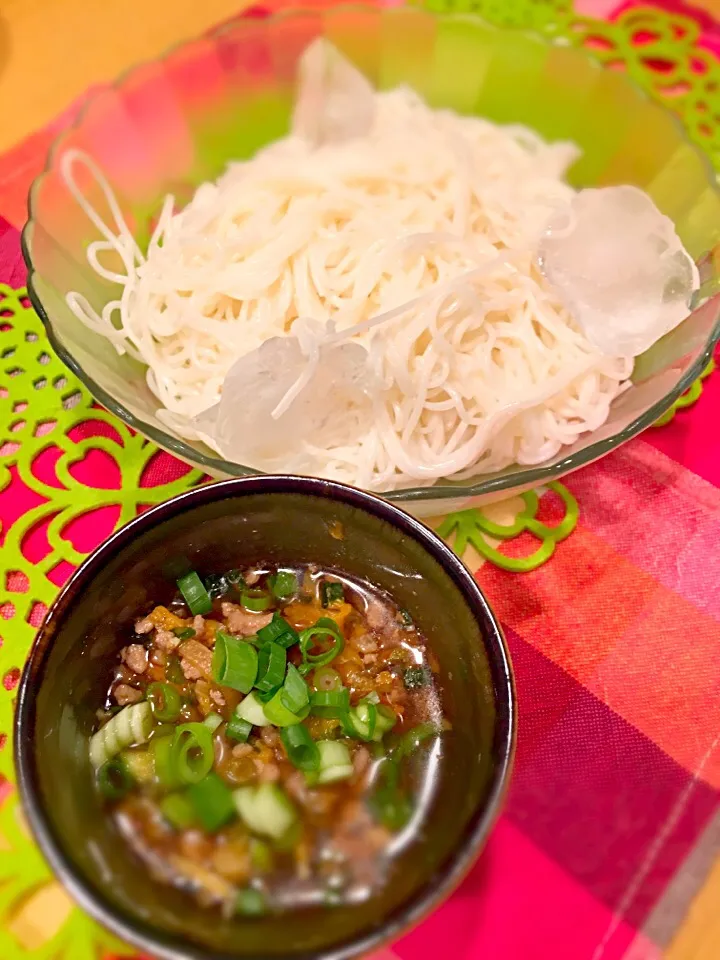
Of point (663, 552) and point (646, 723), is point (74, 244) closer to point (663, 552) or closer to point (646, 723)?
point (663, 552)

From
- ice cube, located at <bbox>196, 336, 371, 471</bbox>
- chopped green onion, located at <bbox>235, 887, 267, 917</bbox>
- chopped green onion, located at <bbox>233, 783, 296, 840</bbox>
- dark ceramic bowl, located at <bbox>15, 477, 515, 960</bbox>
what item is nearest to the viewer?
dark ceramic bowl, located at <bbox>15, 477, 515, 960</bbox>

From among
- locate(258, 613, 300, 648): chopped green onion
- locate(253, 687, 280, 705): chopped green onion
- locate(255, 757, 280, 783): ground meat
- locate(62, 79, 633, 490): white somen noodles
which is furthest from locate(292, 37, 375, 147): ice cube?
locate(255, 757, 280, 783): ground meat

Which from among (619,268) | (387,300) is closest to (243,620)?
(387,300)

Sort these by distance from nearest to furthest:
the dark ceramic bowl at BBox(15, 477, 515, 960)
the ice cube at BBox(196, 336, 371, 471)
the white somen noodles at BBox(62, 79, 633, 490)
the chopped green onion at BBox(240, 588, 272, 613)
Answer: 1. the dark ceramic bowl at BBox(15, 477, 515, 960)
2. the chopped green onion at BBox(240, 588, 272, 613)
3. the ice cube at BBox(196, 336, 371, 471)
4. the white somen noodles at BBox(62, 79, 633, 490)

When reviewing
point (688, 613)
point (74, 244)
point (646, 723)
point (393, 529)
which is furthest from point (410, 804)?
point (74, 244)

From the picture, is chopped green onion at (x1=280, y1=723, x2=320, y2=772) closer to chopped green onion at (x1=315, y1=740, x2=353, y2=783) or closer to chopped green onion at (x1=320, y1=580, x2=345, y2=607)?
chopped green onion at (x1=315, y1=740, x2=353, y2=783)

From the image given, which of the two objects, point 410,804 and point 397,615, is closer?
point 410,804

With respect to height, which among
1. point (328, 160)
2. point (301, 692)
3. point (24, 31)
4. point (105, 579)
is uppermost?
point (24, 31)
